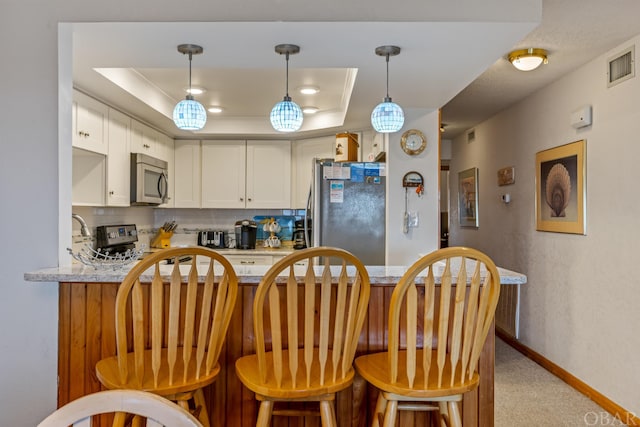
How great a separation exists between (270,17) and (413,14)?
0.62m

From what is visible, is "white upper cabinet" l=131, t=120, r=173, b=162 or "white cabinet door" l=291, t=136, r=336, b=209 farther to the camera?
"white cabinet door" l=291, t=136, r=336, b=209

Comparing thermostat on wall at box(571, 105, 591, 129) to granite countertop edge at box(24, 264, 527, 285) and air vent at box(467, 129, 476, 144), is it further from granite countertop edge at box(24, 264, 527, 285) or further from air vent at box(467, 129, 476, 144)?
air vent at box(467, 129, 476, 144)

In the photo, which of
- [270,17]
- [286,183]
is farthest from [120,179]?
[270,17]

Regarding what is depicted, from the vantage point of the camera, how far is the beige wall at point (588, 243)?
266cm

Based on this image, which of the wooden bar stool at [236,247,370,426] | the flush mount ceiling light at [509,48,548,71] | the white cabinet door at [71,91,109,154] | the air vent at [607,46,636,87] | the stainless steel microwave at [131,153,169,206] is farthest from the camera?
the stainless steel microwave at [131,153,169,206]

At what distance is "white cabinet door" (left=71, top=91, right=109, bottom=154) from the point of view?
2950mm

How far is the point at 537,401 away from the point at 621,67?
2.27 metres

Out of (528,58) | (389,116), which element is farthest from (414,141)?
(389,116)

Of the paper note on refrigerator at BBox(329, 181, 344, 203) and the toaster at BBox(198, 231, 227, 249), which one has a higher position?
the paper note on refrigerator at BBox(329, 181, 344, 203)

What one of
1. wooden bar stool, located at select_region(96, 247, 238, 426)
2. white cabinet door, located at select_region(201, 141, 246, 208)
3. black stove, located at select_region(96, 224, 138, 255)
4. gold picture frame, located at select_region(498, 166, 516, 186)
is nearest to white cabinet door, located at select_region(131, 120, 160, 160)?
white cabinet door, located at select_region(201, 141, 246, 208)

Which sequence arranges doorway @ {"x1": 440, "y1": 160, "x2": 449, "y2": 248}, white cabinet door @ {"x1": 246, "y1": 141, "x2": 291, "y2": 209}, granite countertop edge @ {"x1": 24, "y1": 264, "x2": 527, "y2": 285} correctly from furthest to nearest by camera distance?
1. doorway @ {"x1": 440, "y1": 160, "x2": 449, "y2": 248}
2. white cabinet door @ {"x1": 246, "y1": 141, "x2": 291, "y2": 209}
3. granite countertop edge @ {"x1": 24, "y1": 264, "x2": 527, "y2": 285}

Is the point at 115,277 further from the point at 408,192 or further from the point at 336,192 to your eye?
the point at 408,192

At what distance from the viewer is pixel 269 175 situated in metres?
4.79

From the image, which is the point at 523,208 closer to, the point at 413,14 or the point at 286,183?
the point at 286,183
